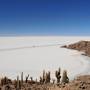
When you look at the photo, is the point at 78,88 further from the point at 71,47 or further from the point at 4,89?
the point at 71,47

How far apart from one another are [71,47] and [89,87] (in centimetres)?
6705

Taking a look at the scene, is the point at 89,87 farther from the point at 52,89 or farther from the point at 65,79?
the point at 65,79

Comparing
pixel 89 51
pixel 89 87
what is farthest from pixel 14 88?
pixel 89 51

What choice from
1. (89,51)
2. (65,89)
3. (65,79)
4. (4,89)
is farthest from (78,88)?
(89,51)

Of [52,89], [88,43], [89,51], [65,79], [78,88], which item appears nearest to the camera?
[78,88]

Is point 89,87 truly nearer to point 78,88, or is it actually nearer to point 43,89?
point 78,88

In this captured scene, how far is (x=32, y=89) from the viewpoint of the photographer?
44.8 ft

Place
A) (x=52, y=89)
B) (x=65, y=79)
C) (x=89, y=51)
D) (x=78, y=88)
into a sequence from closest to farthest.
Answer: (x=78, y=88) < (x=52, y=89) < (x=65, y=79) < (x=89, y=51)

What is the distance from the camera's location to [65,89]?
12203 mm

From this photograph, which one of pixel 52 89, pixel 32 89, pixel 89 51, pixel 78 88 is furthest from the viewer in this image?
pixel 89 51

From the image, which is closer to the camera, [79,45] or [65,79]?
[65,79]

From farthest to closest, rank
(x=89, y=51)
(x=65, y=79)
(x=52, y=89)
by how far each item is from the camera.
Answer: (x=89, y=51) < (x=65, y=79) < (x=52, y=89)

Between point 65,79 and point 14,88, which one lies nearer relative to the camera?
point 14,88

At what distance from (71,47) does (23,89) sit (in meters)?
66.0
